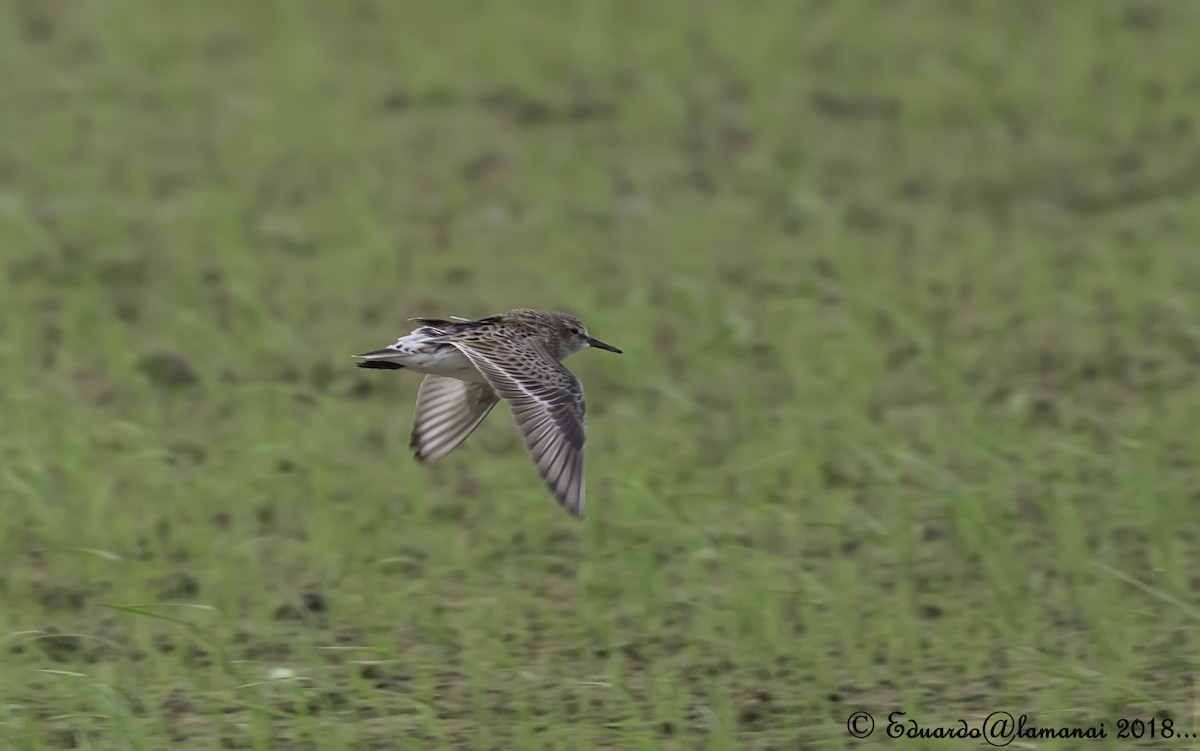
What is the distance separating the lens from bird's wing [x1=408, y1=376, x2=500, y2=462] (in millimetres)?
6504

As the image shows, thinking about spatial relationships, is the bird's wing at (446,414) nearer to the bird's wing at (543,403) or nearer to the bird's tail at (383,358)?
the bird's wing at (543,403)

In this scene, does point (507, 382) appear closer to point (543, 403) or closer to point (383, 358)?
point (543, 403)

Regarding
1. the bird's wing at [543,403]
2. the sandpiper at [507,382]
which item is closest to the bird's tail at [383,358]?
the sandpiper at [507,382]

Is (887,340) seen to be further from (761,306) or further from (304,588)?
(304,588)

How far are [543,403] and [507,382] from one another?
0.14 meters

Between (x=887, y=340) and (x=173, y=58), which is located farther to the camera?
(x=173, y=58)

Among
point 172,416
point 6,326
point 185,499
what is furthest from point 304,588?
point 6,326

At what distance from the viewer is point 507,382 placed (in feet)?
19.5

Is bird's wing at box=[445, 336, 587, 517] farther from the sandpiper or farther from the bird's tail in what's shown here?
the bird's tail

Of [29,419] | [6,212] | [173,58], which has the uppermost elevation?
[173,58]

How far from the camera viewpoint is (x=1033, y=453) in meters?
7.62

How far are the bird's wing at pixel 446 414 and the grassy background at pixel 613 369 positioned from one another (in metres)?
0.58

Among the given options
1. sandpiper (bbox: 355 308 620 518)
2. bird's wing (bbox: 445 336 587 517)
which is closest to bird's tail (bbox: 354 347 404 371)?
sandpiper (bbox: 355 308 620 518)

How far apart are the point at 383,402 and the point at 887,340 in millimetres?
2402
